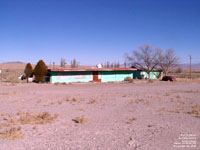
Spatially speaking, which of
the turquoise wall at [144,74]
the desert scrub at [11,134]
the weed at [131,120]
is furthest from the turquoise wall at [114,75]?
the desert scrub at [11,134]

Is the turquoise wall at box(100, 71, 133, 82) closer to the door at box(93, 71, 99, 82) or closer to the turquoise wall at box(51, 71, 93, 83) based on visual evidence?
the door at box(93, 71, 99, 82)

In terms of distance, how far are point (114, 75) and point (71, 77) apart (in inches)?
389

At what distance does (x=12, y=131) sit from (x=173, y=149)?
18.7ft

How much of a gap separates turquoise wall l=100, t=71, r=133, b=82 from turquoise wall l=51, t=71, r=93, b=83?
295 cm

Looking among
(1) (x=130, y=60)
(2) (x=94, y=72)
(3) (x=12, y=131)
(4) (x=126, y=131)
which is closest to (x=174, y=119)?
(4) (x=126, y=131)

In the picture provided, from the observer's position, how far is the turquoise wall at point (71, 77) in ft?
118

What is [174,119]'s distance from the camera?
977 centimetres

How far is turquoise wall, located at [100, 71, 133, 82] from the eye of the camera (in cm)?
4147

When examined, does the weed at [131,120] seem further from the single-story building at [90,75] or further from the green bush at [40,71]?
the green bush at [40,71]

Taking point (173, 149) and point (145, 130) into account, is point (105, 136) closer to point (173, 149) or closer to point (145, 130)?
point (145, 130)

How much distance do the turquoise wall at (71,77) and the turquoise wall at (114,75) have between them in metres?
2.95

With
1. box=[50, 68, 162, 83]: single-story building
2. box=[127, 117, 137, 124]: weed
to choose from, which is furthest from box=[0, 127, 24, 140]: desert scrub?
box=[50, 68, 162, 83]: single-story building

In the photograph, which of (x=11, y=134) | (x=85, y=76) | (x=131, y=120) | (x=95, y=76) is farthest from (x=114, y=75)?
(x=11, y=134)

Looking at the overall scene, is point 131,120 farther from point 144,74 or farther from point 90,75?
point 144,74
